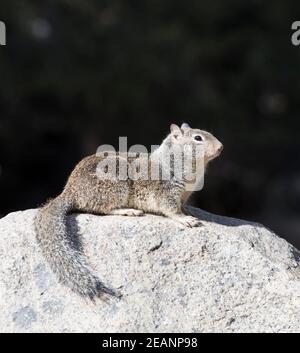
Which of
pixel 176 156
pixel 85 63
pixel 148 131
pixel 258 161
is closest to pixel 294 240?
pixel 258 161

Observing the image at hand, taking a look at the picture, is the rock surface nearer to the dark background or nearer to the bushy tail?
the bushy tail

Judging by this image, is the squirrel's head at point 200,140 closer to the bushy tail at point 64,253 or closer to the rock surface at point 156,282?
the rock surface at point 156,282

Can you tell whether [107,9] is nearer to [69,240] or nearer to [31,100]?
[31,100]

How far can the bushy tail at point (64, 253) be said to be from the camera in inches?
199

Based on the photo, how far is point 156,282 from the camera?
5184mm

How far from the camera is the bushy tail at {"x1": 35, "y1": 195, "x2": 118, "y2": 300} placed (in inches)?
199

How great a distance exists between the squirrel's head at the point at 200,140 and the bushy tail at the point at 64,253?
1026mm

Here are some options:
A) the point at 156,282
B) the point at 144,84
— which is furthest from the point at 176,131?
the point at 144,84

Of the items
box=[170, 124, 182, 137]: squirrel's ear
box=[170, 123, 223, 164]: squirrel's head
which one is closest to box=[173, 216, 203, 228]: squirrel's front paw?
box=[170, 123, 223, 164]: squirrel's head

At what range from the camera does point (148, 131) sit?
A: 46.2 feet

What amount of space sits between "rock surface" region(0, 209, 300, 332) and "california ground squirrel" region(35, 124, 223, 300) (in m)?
0.12

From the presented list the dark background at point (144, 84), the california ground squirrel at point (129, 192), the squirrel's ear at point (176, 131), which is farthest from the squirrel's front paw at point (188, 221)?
the dark background at point (144, 84)

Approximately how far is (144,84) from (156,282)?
29.4 ft

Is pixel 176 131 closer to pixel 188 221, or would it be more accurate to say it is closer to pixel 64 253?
pixel 188 221
